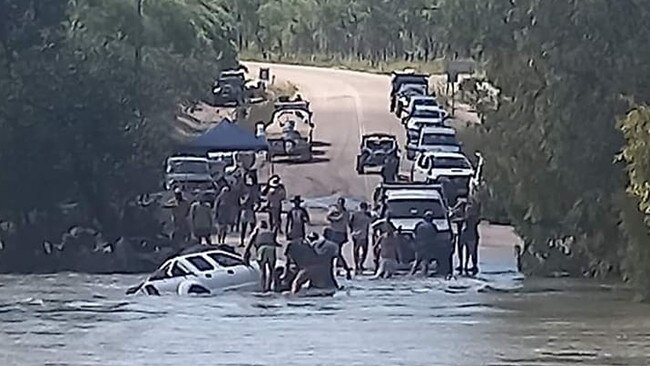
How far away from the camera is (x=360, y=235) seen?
3344 centimetres

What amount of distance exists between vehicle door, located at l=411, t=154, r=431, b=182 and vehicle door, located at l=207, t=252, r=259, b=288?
2024cm

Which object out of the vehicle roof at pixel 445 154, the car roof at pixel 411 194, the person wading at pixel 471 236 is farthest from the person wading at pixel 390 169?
the person wading at pixel 471 236

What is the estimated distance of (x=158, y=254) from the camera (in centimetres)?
3694

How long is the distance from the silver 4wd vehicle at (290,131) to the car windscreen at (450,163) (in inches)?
371

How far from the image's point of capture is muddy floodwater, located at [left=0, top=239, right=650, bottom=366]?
663 inches

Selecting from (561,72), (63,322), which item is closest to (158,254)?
(561,72)

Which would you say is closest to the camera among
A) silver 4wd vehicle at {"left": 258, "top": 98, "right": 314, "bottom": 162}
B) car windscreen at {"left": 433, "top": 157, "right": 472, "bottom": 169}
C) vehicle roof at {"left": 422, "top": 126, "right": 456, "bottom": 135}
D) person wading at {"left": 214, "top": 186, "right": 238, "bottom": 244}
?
person wading at {"left": 214, "top": 186, "right": 238, "bottom": 244}

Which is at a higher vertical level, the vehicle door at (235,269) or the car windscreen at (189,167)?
the car windscreen at (189,167)

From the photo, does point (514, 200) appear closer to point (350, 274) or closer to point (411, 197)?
point (350, 274)

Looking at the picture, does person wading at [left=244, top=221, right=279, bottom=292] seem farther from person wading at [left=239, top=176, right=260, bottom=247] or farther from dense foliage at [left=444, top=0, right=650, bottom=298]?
person wading at [left=239, top=176, right=260, bottom=247]

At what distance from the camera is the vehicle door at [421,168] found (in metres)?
50.5

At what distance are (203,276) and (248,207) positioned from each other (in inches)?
435

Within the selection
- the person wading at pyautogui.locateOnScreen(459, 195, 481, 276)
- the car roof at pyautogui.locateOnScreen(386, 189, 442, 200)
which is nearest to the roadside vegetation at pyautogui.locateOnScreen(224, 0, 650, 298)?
the person wading at pyautogui.locateOnScreen(459, 195, 481, 276)

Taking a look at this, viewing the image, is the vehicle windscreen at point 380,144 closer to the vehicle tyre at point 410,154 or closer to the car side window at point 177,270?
the vehicle tyre at point 410,154
